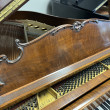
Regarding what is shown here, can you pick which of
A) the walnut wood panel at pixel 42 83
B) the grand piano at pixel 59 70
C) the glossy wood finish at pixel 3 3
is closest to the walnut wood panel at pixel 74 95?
the grand piano at pixel 59 70

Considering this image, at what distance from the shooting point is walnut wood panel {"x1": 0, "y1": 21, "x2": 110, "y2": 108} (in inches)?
36.9

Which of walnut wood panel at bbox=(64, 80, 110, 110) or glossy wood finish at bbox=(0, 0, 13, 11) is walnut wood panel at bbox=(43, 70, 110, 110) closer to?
walnut wood panel at bbox=(64, 80, 110, 110)

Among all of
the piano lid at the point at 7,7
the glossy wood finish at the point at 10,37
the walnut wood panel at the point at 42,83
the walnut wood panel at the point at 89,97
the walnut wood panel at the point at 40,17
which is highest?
the piano lid at the point at 7,7

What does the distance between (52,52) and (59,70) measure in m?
0.15

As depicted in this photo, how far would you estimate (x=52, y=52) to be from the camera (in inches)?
42.7

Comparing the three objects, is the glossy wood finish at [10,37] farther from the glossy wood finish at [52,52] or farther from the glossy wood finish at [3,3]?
the glossy wood finish at [3,3]

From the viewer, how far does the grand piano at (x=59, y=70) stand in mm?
931

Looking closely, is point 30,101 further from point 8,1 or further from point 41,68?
point 8,1

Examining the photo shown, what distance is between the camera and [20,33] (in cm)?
177

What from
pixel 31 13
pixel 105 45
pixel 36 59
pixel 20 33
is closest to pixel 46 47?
pixel 36 59

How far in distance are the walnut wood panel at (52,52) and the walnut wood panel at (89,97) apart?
0.28 metres

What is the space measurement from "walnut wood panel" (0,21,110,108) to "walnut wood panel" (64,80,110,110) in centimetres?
28

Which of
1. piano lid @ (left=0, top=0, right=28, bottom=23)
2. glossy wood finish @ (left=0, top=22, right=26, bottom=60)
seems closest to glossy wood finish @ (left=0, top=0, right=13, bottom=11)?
piano lid @ (left=0, top=0, right=28, bottom=23)

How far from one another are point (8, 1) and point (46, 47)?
1.26 feet
